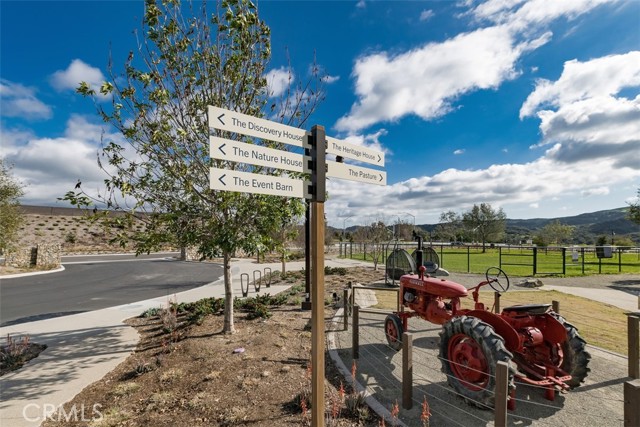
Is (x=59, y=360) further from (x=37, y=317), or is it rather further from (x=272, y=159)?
(x=272, y=159)

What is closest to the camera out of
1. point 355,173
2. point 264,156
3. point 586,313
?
point 264,156

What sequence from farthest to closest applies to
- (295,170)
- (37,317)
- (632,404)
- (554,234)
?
(554,234) < (37,317) < (295,170) < (632,404)

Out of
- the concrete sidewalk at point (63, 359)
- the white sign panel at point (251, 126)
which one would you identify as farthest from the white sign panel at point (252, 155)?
the concrete sidewalk at point (63, 359)

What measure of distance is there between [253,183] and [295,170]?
427 millimetres

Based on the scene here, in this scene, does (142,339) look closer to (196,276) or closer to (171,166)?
(171,166)

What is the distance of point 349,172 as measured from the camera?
3.12m

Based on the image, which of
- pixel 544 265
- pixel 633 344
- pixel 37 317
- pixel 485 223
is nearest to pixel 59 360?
pixel 37 317

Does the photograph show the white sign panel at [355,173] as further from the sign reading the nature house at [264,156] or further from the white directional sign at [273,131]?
the white directional sign at [273,131]

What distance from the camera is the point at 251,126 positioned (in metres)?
2.65

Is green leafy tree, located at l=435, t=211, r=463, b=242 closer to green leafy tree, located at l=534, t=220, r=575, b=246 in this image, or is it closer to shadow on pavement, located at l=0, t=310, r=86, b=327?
green leafy tree, located at l=534, t=220, r=575, b=246

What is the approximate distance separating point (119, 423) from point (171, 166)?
4.35 m

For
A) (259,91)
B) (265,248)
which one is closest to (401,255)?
(265,248)

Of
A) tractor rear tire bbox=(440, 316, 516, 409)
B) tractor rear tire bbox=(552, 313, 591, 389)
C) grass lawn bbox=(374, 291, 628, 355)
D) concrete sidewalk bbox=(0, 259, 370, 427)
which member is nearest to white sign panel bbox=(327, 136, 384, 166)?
tractor rear tire bbox=(440, 316, 516, 409)

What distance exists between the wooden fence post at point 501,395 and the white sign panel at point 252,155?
2487 mm
